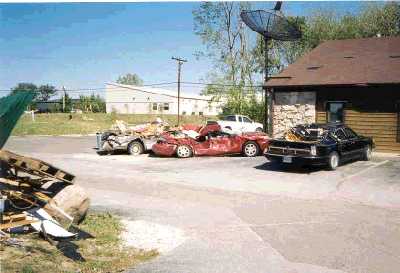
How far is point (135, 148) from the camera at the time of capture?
19312 mm

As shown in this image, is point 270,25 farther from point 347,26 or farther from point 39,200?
point 347,26

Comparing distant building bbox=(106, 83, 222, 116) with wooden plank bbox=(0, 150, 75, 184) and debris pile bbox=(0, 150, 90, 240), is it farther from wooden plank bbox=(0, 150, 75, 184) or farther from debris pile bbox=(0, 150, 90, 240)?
debris pile bbox=(0, 150, 90, 240)

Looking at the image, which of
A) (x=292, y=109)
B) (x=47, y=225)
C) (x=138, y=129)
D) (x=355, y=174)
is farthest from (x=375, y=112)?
(x=47, y=225)

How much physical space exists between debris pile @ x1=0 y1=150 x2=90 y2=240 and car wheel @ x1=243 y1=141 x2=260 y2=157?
10747mm

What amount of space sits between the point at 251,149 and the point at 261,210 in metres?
9.30

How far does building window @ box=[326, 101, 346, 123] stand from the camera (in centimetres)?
2067

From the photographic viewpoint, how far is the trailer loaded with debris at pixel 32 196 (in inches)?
263

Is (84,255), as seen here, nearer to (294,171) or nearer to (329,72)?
(294,171)

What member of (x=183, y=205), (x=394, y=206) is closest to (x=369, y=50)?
(x=394, y=206)

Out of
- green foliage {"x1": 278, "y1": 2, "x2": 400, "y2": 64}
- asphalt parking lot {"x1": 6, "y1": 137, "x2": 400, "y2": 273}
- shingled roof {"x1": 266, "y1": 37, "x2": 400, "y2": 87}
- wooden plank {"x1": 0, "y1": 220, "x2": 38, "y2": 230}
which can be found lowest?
asphalt parking lot {"x1": 6, "y1": 137, "x2": 400, "y2": 273}

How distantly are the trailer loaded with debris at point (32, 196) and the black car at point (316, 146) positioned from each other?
25.3 ft

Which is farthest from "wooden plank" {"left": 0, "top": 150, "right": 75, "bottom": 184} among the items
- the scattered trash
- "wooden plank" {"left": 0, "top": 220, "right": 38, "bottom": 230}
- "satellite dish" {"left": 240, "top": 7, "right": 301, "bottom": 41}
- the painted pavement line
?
"satellite dish" {"left": 240, "top": 7, "right": 301, "bottom": 41}

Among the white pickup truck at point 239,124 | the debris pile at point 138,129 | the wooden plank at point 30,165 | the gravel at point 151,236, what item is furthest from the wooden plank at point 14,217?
the white pickup truck at point 239,124

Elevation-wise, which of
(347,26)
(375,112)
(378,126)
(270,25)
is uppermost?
(347,26)
